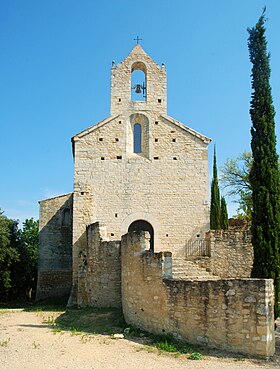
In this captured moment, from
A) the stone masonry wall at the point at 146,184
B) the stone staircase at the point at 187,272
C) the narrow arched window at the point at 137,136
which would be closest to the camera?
the stone staircase at the point at 187,272

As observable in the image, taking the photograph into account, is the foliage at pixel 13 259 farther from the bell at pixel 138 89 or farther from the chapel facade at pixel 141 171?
the bell at pixel 138 89

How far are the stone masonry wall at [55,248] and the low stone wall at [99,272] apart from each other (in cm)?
572

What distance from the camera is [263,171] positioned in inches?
476

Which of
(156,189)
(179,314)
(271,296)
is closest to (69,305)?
(156,189)

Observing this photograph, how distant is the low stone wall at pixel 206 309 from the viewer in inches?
339

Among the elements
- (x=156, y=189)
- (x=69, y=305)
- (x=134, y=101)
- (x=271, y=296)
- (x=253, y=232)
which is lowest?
(x=69, y=305)

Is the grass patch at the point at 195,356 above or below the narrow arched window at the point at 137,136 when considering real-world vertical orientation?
below

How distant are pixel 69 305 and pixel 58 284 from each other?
5.46 m

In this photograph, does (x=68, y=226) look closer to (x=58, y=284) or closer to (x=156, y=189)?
(x=58, y=284)

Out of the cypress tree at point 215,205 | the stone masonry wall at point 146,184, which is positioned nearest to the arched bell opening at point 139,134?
the stone masonry wall at point 146,184

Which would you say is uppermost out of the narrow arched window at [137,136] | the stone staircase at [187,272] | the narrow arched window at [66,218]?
the narrow arched window at [137,136]

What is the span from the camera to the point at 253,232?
11.8m

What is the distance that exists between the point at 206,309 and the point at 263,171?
512 centimetres

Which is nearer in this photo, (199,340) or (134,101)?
(199,340)
